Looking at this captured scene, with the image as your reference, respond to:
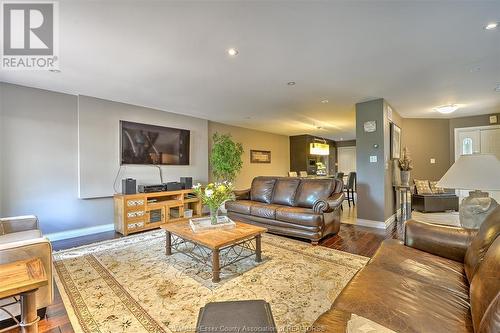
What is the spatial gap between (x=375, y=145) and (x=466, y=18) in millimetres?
2543

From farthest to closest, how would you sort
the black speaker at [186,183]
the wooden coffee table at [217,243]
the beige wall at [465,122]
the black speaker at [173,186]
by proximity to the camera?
the beige wall at [465,122], the black speaker at [186,183], the black speaker at [173,186], the wooden coffee table at [217,243]

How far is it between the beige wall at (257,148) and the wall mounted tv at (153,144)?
1.04m

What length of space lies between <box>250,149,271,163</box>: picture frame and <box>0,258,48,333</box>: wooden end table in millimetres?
6389

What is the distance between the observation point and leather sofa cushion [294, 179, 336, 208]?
3760 mm

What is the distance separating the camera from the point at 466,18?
1.94 m

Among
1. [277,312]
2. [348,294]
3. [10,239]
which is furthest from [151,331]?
[10,239]

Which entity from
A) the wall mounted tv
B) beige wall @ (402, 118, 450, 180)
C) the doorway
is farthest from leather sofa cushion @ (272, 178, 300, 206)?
the doorway

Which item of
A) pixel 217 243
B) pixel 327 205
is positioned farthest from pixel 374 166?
pixel 217 243

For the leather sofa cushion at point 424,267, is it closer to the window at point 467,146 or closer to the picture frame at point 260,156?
the picture frame at point 260,156

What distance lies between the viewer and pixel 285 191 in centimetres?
418

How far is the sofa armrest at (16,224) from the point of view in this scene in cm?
234

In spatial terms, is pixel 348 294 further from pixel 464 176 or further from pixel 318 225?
pixel 318 225

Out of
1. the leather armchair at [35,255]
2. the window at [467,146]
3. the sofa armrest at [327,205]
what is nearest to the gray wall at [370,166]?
the sofa armrest at [327,205]

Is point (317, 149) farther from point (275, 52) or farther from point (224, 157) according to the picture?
point (275, 52)
